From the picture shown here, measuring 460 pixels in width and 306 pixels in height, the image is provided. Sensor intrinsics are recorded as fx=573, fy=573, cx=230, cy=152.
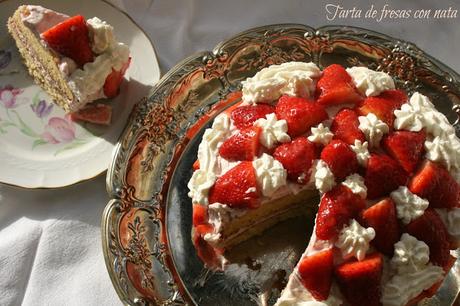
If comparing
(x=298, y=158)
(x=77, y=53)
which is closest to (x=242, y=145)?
(x=298, y=158)

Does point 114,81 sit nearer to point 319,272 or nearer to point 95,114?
point 95,114

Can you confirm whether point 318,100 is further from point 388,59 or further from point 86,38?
point 86,38

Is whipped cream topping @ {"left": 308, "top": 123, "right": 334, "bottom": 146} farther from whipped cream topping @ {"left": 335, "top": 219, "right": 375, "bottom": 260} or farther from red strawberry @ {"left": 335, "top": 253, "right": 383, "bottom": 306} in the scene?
red strawberry @ {"left": 335, "top": 253, "right": 383, "bottom": 306}

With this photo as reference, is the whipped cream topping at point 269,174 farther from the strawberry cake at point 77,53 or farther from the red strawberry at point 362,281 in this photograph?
the strawberry cake at point 77,53

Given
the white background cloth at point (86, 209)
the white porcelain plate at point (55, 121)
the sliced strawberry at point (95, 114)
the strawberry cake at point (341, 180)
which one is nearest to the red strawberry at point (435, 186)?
the strawberry cake at point (341, 180)

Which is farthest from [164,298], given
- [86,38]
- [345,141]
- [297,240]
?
[86,38]
